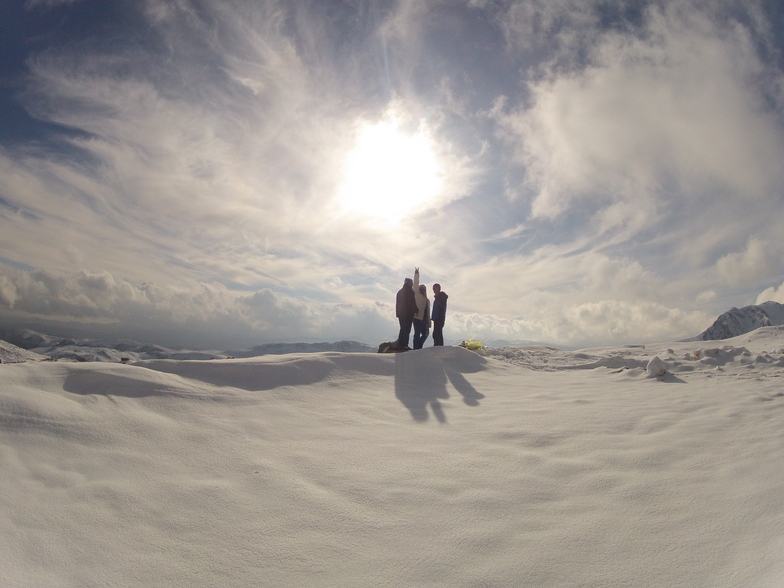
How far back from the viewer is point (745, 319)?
102688mm

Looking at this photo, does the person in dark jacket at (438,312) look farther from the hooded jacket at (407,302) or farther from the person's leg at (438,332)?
the hooded jacket at (407,302)

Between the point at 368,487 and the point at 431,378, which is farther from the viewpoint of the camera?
the point at 431,378

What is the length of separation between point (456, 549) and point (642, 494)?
4.85ft

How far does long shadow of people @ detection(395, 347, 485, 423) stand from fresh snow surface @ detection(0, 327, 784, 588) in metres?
0.17

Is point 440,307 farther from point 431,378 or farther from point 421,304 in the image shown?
point 431,378

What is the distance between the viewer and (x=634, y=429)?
13.1 feet

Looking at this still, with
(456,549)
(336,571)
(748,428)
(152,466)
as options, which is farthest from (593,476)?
(152,466)

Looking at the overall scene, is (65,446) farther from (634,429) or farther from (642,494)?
(634,429)

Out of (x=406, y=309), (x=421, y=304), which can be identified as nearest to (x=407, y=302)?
(x=406, y=309)

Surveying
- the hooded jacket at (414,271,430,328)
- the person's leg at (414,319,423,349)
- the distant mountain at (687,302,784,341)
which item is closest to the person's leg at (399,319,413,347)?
the person's leg at (414,319,423,349)

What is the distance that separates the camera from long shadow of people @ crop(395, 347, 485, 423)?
539 centimetres

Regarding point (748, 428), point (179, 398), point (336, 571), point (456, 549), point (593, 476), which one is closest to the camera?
point (336, 571)

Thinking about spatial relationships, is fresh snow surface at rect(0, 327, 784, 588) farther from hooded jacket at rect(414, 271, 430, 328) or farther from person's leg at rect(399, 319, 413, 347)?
hooded jacket at rect(414, 271, 430, 328)

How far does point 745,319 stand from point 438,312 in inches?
5123
